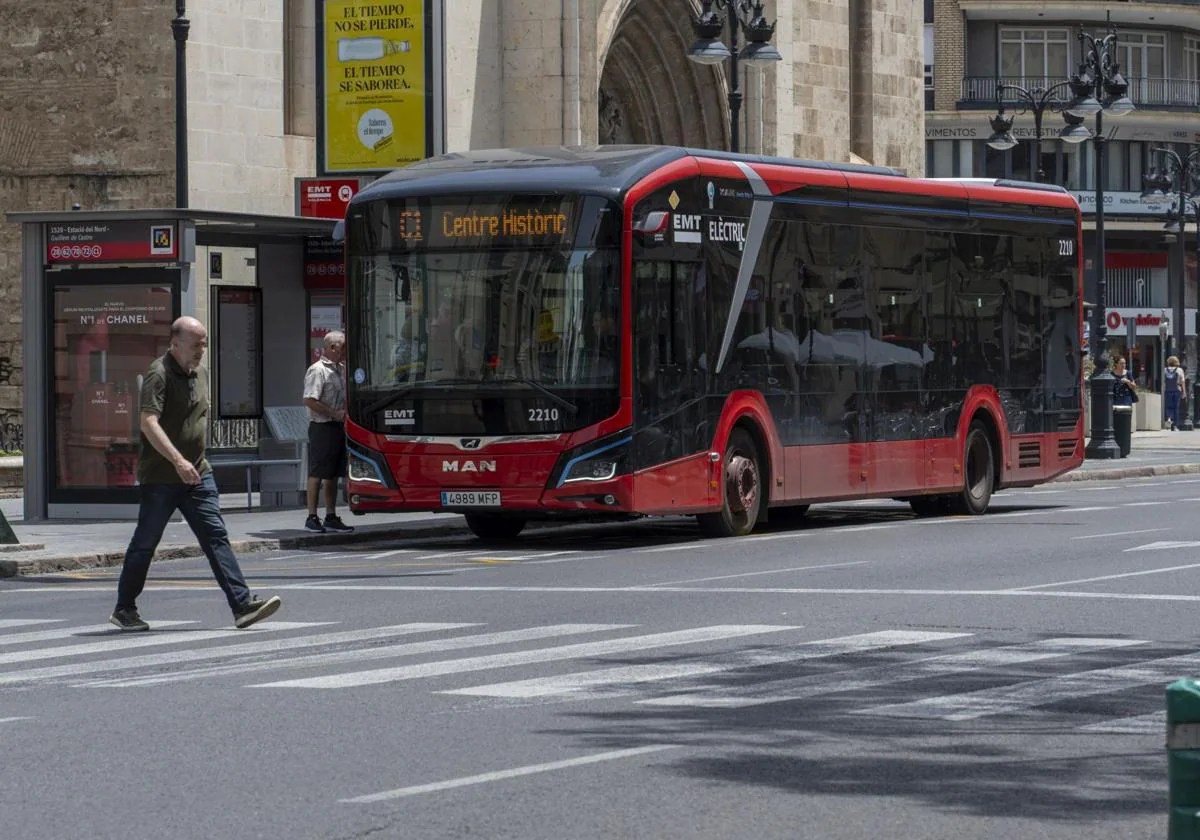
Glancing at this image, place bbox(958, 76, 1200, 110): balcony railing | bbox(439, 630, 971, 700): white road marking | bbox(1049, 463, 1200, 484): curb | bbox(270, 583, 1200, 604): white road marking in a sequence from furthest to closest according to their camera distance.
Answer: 1. bbox(958, 76, 1200, 110): balcony railing
2. bbox(1049, 463, 1200, 484): curb
3. bbox(270, 583, 1200, 604): white road marking
4. bbox(439, 630, 971, 700): white road marking

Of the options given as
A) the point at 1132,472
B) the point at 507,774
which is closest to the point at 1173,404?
the point at 1132,472

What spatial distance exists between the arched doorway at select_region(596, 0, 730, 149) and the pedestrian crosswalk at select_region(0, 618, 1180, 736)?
2919 cm

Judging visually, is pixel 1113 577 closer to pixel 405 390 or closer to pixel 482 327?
pixel 482 327

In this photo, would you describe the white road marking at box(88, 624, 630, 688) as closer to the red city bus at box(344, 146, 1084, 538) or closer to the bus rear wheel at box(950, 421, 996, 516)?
the red city bus at box(344, 146, 1084, 538)

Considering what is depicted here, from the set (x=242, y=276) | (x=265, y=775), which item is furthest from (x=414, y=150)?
(x=265, y=775)

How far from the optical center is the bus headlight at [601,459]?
19375 millimetres

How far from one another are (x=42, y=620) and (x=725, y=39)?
32.0m

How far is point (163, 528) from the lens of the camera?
13438 mm

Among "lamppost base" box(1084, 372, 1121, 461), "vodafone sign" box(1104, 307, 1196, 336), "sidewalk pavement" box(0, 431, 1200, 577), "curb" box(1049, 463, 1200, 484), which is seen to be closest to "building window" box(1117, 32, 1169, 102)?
"vodafone sign" box(1104, 307, 1196, 336)

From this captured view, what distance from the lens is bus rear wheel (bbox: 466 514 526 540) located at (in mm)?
21828

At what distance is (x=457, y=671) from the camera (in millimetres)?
11070

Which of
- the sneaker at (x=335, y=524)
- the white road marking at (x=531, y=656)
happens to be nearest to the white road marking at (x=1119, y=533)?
the sneaker at (x=335, y=524)

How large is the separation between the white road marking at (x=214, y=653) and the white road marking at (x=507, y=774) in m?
3.68

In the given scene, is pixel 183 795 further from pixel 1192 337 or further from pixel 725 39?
pixel 1192 337
